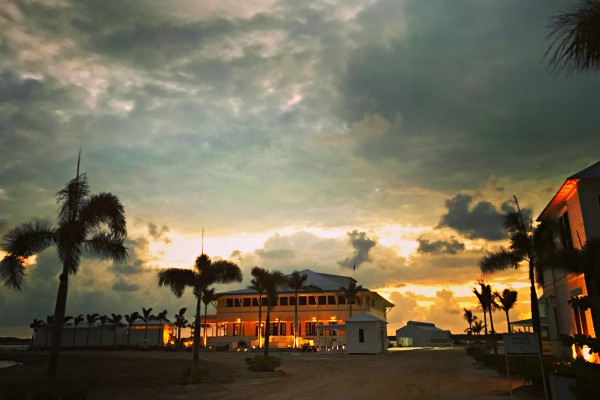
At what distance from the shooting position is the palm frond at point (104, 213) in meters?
16.5

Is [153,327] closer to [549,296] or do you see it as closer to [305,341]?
[305,341]

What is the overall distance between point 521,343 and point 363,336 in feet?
128

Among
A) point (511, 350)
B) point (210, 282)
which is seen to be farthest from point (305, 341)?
point (511, 350)

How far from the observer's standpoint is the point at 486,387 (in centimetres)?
1825

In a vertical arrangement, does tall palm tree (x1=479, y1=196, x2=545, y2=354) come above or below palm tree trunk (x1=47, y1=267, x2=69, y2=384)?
above

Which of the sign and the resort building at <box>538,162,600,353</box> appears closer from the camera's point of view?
the sign

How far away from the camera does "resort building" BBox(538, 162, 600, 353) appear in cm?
2261

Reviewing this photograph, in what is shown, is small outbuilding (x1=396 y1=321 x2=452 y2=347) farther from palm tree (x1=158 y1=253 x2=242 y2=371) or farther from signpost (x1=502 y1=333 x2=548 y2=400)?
signpost (x1=502 y1=333 x2=548 y2=400)

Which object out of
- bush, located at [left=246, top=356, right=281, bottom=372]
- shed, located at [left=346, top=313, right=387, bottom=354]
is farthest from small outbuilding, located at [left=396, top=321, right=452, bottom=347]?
bush, located at [left=246, top=356, right=281, bottom=372]

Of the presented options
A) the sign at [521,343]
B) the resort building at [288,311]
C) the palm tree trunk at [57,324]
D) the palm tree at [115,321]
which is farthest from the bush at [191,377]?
the palm tree at [115,321]

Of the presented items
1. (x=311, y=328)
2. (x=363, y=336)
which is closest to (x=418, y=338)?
(x=311, y=328)

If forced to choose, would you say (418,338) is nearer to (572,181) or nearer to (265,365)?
(265,365)

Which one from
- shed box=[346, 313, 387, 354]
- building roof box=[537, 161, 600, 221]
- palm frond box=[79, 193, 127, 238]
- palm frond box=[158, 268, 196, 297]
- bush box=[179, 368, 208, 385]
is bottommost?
bush box=[179, 368, 208, 385]

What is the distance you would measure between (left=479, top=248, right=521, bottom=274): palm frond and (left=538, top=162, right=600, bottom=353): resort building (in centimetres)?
287
